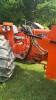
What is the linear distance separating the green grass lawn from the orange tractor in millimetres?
253

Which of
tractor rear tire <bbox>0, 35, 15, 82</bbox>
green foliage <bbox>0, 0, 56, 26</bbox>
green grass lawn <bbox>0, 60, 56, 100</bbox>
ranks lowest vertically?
green foliage <bbox>0, 0, 56, 26</bbox>

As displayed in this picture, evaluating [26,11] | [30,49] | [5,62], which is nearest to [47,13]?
[26,11]

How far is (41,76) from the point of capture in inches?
208

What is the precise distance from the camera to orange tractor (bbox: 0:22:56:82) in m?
3.71

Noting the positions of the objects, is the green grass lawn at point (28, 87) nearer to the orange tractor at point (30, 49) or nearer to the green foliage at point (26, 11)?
the orange tractor at point (30, 49)

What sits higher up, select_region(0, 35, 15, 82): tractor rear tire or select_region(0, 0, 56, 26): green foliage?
select_region(0, 35, 15, 82): tractor rear tire

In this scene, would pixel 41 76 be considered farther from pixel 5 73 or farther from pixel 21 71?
pixel 5 73

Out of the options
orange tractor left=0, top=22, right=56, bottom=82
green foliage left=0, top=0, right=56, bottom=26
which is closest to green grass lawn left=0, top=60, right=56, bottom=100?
orange tractor left=0, top=22, right=56, bottom=82

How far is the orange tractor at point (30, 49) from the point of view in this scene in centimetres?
371

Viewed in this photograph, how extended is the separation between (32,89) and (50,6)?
817 inches

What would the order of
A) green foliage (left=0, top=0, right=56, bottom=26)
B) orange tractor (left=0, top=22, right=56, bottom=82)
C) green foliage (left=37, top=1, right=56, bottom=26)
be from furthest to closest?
1. green foliage (left=0, top=0, right=56, bottom=26)
2. green foliage (left=37, top=1, right=56, bottom=26)
3. orange tractor (left=0, top=22, right=56, bottom=82)

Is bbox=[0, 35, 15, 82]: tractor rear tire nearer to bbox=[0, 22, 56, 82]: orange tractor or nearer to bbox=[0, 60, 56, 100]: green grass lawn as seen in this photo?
bbox=[0, 22, 56, 82]: orange tractor

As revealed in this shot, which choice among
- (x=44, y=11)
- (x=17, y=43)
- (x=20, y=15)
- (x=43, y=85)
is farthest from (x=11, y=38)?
(x=20, y=15)

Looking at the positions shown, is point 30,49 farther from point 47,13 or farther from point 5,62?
point 47,13
